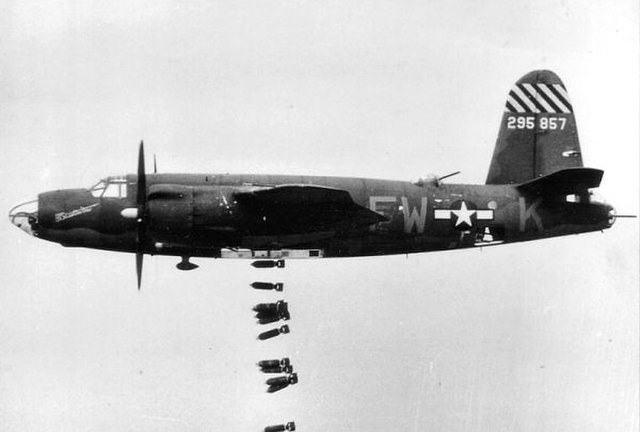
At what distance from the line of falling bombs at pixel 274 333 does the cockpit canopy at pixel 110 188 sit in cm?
467

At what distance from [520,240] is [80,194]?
1004 cm

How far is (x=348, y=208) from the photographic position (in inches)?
766

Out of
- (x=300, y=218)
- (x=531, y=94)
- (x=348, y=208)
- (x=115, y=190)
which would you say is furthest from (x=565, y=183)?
(x=115, y=190)

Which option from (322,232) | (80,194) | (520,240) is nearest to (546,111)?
(520,240)

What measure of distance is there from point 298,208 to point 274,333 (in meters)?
4.99

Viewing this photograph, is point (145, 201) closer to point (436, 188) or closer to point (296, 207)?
point (296, 207)

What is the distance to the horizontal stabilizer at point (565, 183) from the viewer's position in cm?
2033

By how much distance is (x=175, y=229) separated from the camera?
61.8 ft

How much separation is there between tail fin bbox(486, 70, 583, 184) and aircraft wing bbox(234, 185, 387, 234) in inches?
178

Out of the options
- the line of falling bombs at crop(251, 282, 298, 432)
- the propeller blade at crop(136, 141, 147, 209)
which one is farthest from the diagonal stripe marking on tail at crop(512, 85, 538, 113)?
the propeller blade at crop(136, 141, 147, 209)

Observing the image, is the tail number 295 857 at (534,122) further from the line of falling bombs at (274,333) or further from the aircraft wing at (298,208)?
the line of falling bombs at (274,333)

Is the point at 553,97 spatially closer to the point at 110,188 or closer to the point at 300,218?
the point at 300,218

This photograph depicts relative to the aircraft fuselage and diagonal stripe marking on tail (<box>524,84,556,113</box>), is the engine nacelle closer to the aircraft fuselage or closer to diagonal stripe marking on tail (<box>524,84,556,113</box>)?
the aircraft fuselage

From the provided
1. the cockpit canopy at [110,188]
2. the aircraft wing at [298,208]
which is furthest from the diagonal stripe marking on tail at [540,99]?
the cockpit canopy at [110,188]
